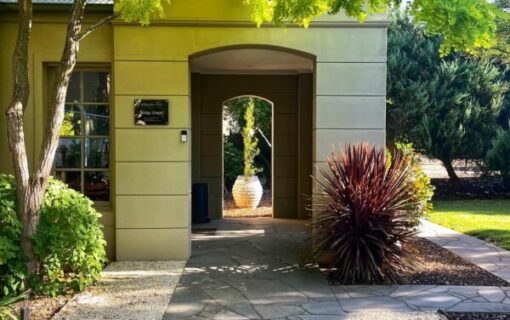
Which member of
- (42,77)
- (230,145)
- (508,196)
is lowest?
(508,196)

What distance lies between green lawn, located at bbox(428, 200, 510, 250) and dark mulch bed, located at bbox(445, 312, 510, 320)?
3861 millimetres

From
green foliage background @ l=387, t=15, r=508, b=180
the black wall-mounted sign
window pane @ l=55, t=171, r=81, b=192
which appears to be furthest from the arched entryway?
green foliage background @ l=387, t=15, r=508, b=180

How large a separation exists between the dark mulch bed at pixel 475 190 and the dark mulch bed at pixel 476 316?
12.4 meters

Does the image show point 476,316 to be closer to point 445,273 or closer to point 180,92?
point 445,273

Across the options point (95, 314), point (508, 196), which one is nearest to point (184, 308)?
point (95, 314)

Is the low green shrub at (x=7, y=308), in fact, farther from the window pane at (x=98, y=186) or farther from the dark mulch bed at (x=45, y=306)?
the window pane at (x=98, y=186)

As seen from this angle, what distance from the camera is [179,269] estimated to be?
647 cm

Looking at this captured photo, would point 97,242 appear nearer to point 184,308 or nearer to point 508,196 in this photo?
point 184,308

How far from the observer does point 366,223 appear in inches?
233

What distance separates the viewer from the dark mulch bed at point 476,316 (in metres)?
4.67

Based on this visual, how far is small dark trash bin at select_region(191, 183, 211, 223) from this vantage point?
9812 millimetres

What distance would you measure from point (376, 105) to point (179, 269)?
11.2 feet

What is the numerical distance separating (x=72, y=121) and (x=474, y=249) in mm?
6460

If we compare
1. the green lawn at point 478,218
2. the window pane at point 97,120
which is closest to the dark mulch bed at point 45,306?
the window pane at point 97,120
